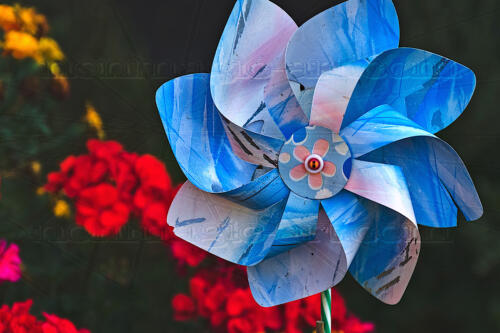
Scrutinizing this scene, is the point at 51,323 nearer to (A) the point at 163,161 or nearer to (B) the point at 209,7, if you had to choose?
(A) the point at 163,161

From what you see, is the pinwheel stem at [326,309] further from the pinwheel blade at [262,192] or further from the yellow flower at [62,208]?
the yellow flower at [62,208]

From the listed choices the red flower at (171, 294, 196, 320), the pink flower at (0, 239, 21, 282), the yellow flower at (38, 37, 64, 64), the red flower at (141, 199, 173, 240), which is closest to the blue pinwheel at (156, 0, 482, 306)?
the red flower at (141, 199, 173, 240)

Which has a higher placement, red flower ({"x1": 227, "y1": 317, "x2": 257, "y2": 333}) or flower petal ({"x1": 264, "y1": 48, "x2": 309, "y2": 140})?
flower petal ({"x1": 264, "y1": 48, "x2": 309, "y2": 140})

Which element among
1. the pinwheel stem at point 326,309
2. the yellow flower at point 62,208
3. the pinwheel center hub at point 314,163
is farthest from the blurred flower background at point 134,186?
the pinwheel center hub at point 314,163

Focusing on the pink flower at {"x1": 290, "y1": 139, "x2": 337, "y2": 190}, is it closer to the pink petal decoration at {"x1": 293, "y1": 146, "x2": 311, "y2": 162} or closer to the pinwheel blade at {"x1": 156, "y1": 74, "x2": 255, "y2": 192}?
the pink petal decoration at {"x1": 293, "y1": 146, "x2": 311, "y2": 162}

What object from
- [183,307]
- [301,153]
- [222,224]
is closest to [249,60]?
[301,153]
